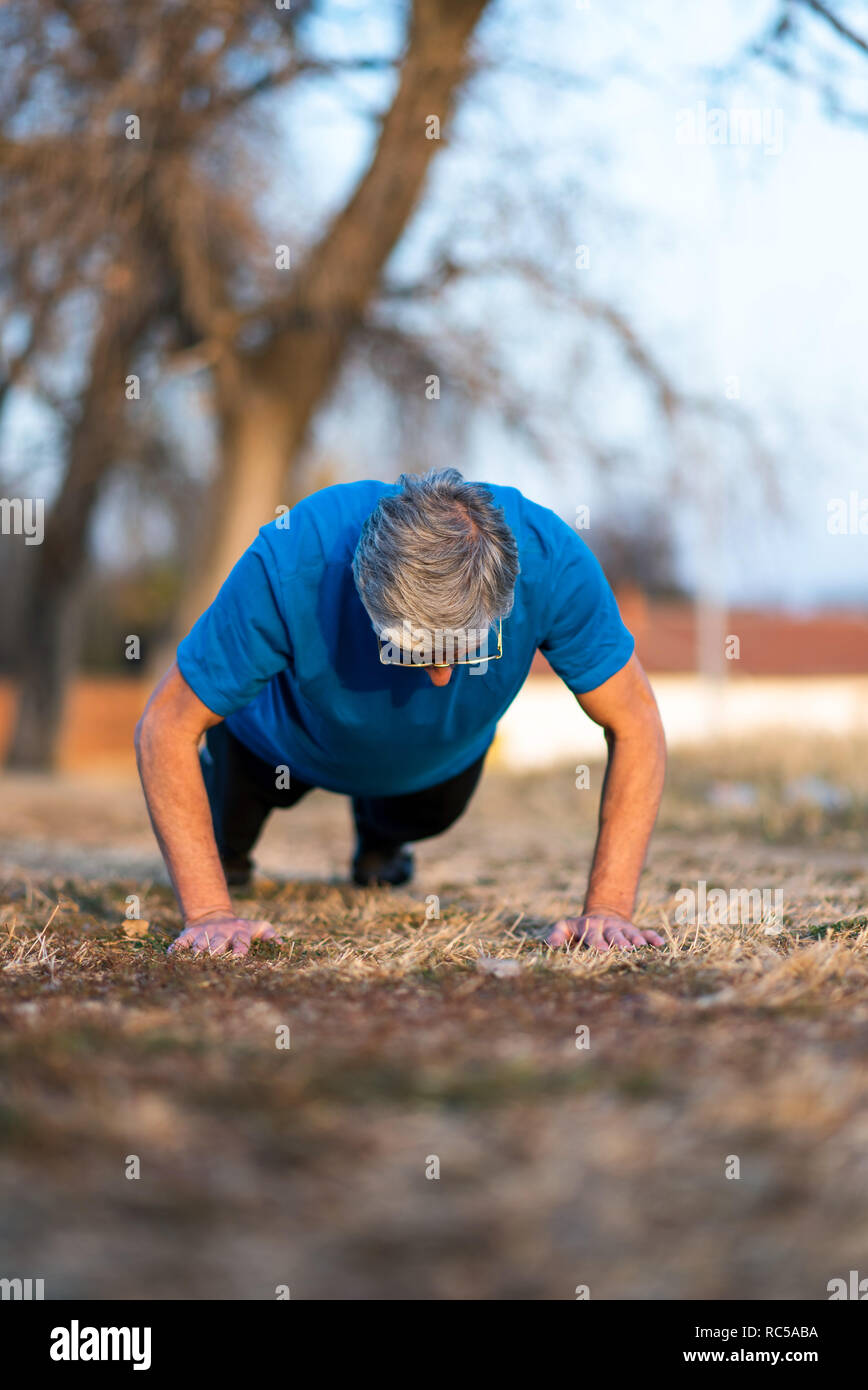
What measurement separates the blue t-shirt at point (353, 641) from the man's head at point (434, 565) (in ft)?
0.59

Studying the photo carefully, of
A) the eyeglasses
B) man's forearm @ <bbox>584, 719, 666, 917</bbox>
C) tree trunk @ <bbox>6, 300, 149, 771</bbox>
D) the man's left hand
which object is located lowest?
the man's left hand

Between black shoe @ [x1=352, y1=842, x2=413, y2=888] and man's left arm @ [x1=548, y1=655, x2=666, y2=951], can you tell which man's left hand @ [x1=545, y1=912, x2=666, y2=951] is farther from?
black shoe @ [x1=352, y1=842, x2=413, y2=888]

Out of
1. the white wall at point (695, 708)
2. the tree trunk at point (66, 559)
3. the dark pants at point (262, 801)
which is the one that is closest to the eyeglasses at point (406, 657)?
the dark pants at point (262, 801)

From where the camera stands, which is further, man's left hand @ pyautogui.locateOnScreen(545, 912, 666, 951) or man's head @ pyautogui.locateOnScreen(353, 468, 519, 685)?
man's left hand @ pyautogui.locateOnScreen(545, 912, 666, 951)

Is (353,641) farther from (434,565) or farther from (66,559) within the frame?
(66,559)

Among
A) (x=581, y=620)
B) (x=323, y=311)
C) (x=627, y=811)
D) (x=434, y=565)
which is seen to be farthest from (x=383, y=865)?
(x=323, y=311)

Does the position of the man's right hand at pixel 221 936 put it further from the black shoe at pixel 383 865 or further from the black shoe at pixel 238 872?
the black shoe at pixel 383 865

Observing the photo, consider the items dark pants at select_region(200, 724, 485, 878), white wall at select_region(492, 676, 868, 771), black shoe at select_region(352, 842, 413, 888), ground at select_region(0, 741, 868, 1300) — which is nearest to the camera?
ground at select_region(0, 741, 868, 1300)

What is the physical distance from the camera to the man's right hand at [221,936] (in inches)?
93.8

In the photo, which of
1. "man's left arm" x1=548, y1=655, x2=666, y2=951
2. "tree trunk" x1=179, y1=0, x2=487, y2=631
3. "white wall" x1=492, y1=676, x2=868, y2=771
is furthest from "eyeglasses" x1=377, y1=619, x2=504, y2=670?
"white wall" x1=492, y1=676, x2=868, y2=771

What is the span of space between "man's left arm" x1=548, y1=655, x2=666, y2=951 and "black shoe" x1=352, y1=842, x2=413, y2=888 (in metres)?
1.03

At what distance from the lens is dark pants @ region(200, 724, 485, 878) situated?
3.12 metres

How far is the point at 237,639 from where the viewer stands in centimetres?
238

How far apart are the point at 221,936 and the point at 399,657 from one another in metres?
0.68
